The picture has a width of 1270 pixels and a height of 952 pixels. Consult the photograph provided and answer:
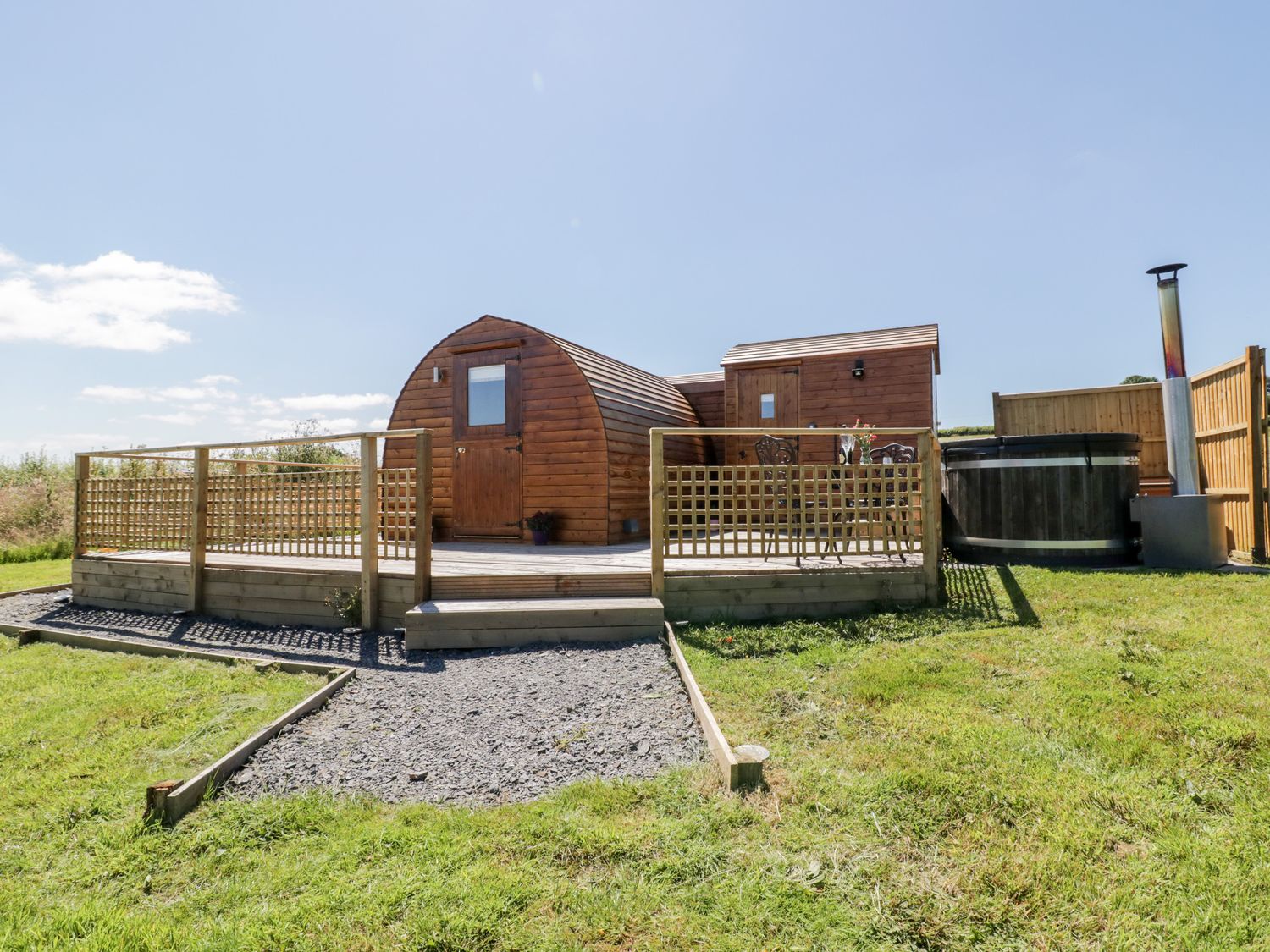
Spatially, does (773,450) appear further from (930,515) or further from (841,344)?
(841,344)

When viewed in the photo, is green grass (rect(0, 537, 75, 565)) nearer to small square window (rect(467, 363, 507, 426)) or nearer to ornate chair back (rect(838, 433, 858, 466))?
small square window (rect(467, 363, 507, 426))

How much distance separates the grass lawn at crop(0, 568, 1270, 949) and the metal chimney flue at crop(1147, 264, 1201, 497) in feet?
11.6

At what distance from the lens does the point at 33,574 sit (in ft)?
28.4

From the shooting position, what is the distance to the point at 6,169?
479 cm

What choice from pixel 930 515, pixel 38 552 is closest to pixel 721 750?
pixel 930 515

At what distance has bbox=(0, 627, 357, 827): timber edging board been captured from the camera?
7.59ft

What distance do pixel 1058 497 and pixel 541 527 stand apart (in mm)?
5725

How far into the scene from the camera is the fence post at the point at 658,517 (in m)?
4.91

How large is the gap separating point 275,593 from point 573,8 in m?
6.26

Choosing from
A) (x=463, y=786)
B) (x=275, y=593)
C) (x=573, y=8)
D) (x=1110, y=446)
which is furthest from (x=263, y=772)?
(x=1110, y=446)

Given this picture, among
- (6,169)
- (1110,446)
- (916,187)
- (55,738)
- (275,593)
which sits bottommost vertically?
(55,738)

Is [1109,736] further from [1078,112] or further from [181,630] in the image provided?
[181,630]

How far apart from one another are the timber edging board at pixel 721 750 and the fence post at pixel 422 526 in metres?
2.48

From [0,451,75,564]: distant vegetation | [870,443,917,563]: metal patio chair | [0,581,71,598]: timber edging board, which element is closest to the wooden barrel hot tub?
[870,443,917,563]: metal patio chair
